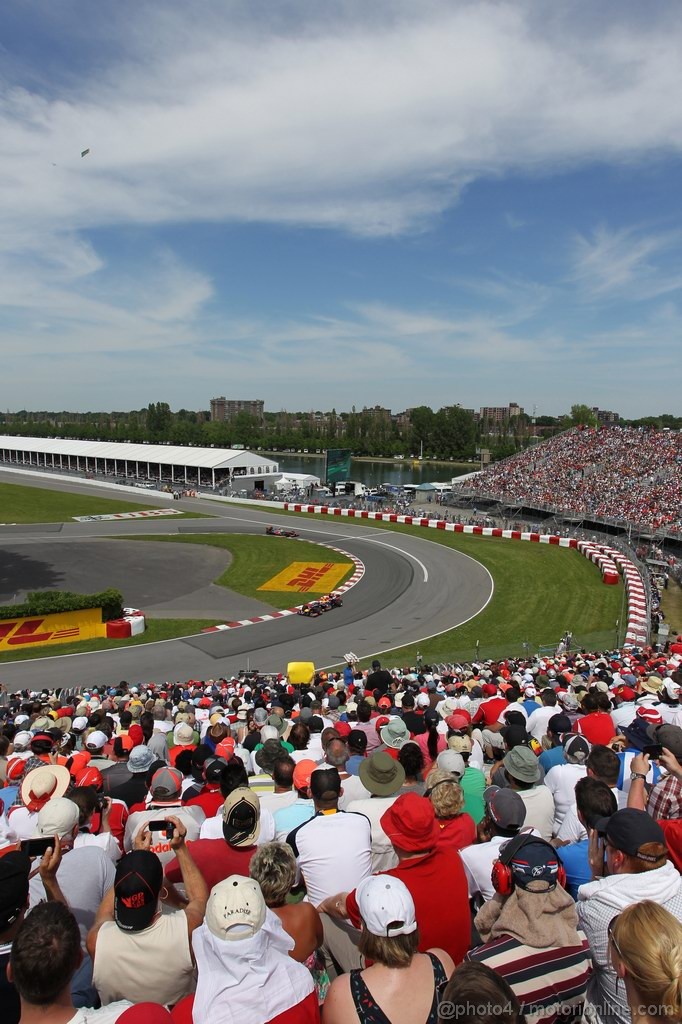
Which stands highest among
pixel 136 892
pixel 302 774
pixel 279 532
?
pixel 136 892

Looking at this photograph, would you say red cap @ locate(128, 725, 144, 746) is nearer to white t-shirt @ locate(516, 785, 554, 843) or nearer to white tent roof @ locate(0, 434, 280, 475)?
white t-shirt @ locate(516, 785, 554, 843)

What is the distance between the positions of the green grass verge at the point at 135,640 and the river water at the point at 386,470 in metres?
84.9

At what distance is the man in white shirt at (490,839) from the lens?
13.7 ft

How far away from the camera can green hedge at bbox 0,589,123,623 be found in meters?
23.9

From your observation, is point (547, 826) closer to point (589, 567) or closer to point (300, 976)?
point (300, 976)

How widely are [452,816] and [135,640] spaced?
21576 millimetres

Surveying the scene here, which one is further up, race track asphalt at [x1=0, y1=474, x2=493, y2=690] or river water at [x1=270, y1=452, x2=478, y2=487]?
river water at [x1=270, y1=452, x2=478, y2=487]

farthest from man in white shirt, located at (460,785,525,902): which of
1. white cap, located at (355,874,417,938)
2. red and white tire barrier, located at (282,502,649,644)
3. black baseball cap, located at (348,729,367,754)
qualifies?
red and white tire barrier, located at (282,502,649,644)

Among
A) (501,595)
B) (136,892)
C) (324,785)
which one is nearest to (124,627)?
(501,595)

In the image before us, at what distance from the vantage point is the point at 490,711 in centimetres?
996

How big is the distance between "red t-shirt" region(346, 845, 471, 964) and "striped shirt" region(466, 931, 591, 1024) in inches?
22.4

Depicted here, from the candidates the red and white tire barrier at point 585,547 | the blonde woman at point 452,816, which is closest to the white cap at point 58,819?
the blonde woman at point 452,816

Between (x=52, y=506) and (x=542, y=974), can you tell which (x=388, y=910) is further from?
(x=52, y=506)

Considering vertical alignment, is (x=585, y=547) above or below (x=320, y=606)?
above
